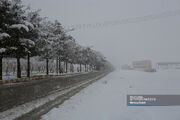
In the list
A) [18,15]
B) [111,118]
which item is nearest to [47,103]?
[111,118]

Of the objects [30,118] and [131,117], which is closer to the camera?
[30,118]

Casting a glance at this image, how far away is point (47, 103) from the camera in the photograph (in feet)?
26.3

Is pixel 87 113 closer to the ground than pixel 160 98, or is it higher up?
closer to the ground

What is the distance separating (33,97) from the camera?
8.41 meters

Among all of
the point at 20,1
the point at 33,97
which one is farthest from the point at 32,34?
the point at 33,97

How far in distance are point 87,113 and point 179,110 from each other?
5.39m

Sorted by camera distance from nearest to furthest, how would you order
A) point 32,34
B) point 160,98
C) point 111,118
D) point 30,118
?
point 30,118 < point 111,118 < point 160,98 < point 32,34

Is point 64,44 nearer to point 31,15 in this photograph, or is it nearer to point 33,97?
point 31,15

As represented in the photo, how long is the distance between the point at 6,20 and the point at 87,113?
10573mm

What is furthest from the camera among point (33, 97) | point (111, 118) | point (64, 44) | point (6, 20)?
point (64, 44)

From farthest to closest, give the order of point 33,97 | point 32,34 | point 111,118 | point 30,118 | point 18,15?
point 32,34 < point 18,15 < point 33,97 < point 111,118 < point 30,118

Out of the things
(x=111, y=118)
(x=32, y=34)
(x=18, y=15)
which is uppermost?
(x=18, y=15)

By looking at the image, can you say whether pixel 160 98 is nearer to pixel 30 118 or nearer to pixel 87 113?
pixel 87 113

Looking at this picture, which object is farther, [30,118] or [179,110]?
[179,110]
